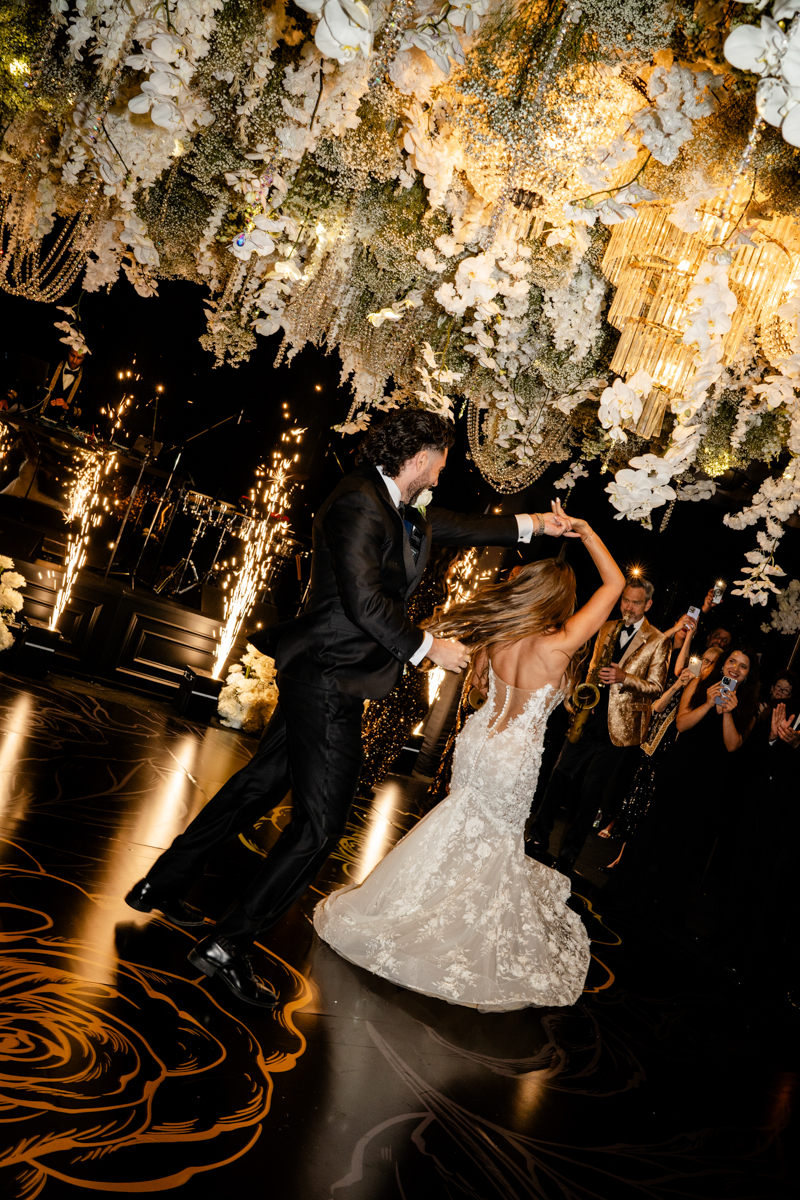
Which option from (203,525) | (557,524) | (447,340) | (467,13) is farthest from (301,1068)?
(203,525)

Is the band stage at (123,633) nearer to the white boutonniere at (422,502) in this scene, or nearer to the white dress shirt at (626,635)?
the white dress shirt at (626,635)

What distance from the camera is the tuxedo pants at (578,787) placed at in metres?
5.27

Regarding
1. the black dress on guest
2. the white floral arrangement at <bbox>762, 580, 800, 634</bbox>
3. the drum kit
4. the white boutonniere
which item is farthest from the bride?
the drum kit

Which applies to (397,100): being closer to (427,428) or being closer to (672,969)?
(427,428)

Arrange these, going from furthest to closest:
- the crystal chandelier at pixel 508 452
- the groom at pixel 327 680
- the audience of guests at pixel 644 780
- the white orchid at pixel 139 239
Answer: the audience of guests at pixel 644 780
the crystal chandelier at pixel 508 452
the white orchid at pixel 139 239
the groom at pixel 327 680

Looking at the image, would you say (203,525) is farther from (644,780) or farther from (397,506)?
(397,506)

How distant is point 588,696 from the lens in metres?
5.44

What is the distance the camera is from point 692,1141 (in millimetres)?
2455

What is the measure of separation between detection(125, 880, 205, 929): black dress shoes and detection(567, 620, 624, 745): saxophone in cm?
336

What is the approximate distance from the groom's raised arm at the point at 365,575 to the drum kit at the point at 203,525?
21.7 ft

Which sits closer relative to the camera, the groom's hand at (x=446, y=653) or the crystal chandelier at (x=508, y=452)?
the groom's hand at (x=446, y=653)

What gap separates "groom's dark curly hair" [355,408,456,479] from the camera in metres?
2.63

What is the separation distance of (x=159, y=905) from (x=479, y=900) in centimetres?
128

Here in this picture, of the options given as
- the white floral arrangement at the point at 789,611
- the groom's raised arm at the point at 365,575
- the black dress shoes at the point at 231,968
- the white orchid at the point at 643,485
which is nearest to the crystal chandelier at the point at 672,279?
the white orchid at the point at 643,485
